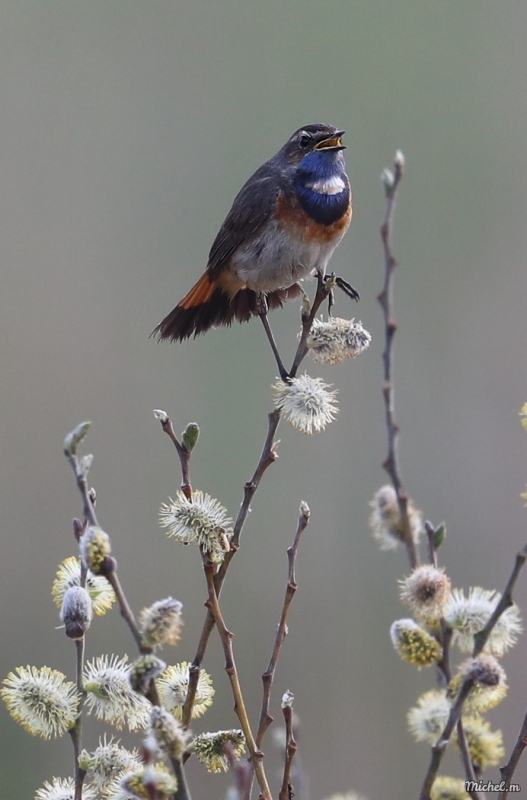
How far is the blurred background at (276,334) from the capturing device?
3.58 m

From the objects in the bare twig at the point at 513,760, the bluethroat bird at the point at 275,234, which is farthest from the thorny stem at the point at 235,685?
the bluethroat bird at the point at 275,234

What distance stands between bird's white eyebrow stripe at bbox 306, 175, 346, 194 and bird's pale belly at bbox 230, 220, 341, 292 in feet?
0.39

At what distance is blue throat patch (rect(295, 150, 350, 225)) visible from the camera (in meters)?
2.18

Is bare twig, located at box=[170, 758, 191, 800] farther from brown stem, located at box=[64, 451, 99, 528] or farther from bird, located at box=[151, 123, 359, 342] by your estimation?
bird, located at box=[151, 123, 359, 342]

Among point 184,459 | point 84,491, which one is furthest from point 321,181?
point 84,491

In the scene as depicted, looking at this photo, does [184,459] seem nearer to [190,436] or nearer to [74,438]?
[190,436]

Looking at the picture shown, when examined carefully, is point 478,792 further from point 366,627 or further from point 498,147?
point 498,147

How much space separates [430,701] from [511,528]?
2.83 meters

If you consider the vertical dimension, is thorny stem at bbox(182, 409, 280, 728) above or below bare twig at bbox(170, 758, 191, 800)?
above

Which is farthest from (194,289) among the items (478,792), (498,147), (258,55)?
(258,55)

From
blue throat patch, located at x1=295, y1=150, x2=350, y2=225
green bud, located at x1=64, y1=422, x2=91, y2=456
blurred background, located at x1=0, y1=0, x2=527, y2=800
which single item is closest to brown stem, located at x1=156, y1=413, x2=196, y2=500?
green bud, located at x1=64, y1=422, x2=91, y2=456

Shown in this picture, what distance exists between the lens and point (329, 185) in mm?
2223

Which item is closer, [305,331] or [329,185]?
[305,331]

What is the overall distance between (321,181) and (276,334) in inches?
80.6
